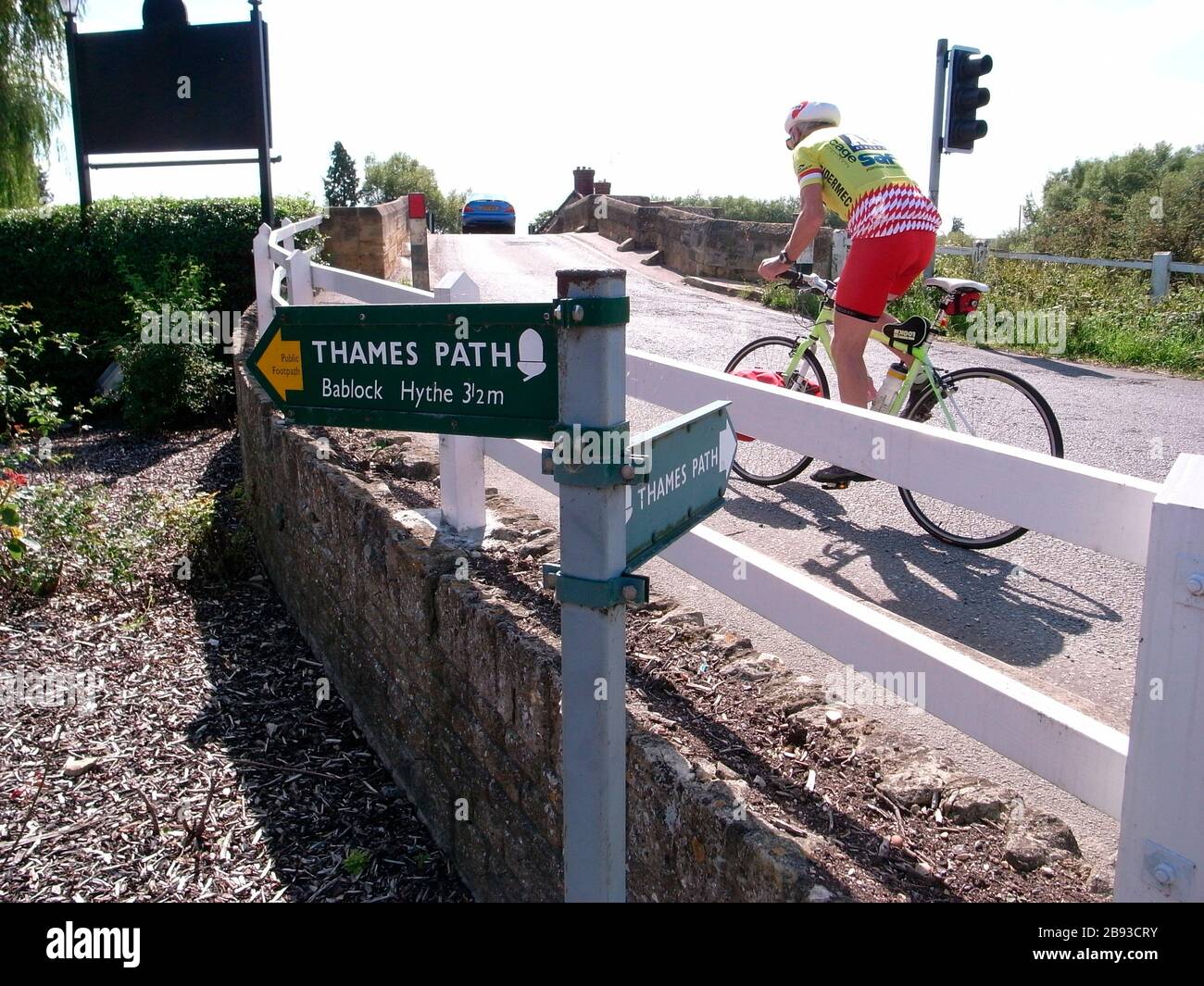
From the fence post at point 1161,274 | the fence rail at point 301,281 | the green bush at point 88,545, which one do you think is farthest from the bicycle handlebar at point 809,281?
the fence post at point 1161,274

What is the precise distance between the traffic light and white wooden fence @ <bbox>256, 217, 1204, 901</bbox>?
941 cm

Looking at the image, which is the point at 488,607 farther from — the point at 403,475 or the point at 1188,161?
the point at 1188,161

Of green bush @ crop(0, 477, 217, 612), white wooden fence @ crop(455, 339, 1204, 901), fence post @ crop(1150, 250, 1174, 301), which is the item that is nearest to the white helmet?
white wooden fence @ crop(455, 339, 1204, 901)

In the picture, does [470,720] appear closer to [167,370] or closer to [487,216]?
[167,370]

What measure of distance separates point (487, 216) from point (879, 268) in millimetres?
30853

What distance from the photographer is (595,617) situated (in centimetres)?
160

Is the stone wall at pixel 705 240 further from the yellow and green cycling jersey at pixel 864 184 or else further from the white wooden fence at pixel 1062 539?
the white wooden fence at pixel 1062 539

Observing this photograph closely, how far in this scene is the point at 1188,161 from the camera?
126 ft

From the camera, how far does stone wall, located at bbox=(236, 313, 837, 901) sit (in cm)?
232

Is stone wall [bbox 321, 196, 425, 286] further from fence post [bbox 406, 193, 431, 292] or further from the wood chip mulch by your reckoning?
the wood chip mulch

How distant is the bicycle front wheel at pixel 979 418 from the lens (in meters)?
4.88

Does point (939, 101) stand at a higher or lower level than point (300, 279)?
higher

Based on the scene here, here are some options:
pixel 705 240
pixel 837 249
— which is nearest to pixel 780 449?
pixel 837 249

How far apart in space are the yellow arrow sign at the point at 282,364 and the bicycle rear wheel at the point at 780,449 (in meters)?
3.90
